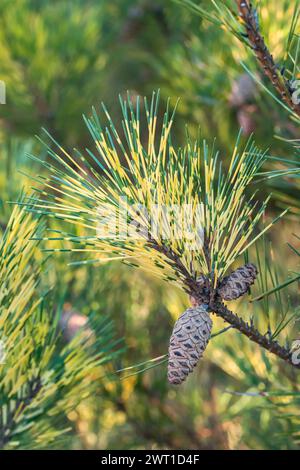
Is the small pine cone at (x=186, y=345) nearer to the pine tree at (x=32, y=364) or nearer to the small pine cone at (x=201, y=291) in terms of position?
the small pine cone at (x=201, y=291)

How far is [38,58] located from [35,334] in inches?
21.2

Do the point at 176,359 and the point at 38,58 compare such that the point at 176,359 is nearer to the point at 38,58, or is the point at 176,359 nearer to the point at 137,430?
the point at 137,430

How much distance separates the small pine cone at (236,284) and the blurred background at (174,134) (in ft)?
0.67

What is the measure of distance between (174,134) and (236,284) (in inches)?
26.1

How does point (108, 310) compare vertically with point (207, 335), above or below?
above

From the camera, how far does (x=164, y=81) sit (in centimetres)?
104

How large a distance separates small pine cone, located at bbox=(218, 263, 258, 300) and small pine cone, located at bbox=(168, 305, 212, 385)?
0.03 m

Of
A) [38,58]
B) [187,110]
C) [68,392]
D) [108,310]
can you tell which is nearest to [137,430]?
[108,310]

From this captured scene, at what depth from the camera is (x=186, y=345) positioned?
41 centimetres

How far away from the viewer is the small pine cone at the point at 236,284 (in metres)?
0.43
